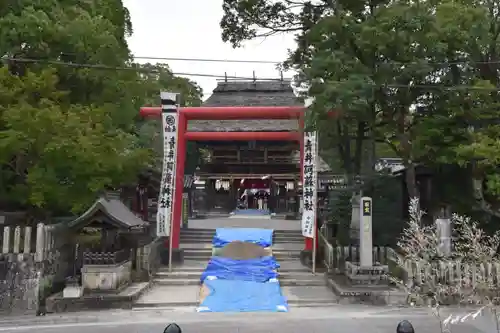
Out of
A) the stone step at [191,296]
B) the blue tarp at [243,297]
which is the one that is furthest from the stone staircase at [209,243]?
the blue tarp at [243,297]

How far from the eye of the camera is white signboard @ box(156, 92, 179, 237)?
17.2 meters

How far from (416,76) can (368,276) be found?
5996 mm

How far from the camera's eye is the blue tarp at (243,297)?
12875mm

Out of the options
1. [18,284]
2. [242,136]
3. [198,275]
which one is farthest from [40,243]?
[242,136]

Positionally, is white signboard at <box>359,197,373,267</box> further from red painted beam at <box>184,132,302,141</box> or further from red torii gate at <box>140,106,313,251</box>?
red painted beam at <box>184,132,302,141</box>

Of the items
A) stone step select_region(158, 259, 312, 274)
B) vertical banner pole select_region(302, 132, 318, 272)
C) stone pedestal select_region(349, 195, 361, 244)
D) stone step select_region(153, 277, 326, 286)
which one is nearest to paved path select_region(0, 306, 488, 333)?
stone step select_region(153, 277, 326, 286)

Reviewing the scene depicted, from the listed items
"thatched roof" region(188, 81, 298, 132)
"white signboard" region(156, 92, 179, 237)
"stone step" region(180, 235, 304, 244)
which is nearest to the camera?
"white signboard" region(156, 92, 179, 237)

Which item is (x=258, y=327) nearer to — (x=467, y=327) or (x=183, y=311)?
(x=183, y=311)

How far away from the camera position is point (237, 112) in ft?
60.3

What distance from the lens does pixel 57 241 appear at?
1457 cm

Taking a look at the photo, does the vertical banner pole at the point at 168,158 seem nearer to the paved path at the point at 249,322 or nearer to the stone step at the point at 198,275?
the stone step at the point at 198,275

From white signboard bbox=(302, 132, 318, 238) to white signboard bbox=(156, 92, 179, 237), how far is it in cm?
463

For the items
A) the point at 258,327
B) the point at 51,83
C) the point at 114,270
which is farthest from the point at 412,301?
the point at 51,83

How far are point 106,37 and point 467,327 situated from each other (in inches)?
520
